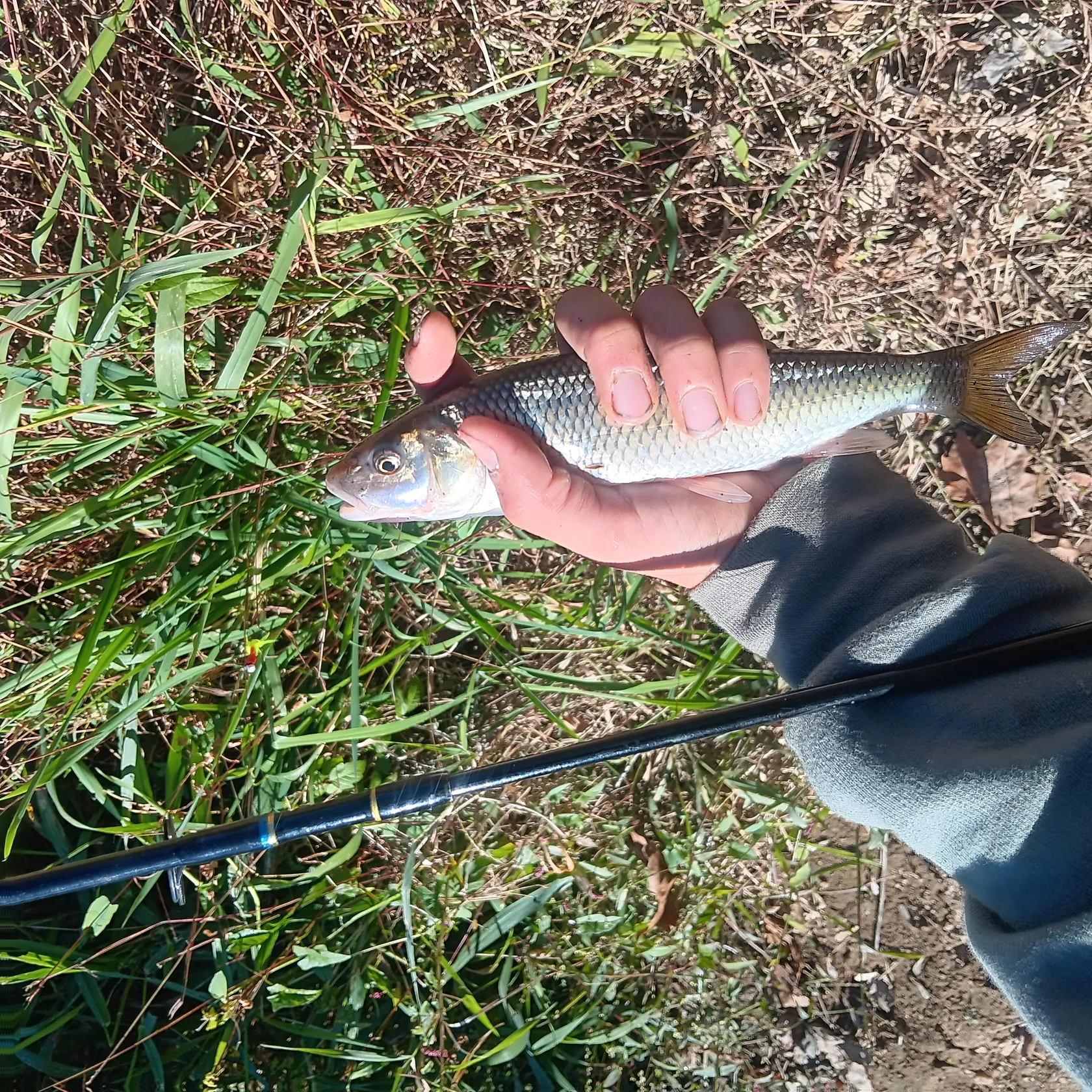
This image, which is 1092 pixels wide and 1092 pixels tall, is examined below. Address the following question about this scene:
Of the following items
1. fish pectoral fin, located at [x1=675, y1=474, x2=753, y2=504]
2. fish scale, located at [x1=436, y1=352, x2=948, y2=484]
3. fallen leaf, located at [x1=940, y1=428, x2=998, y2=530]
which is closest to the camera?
fish scale, located at [x1=436, y1=352, x2=948, y2=484]

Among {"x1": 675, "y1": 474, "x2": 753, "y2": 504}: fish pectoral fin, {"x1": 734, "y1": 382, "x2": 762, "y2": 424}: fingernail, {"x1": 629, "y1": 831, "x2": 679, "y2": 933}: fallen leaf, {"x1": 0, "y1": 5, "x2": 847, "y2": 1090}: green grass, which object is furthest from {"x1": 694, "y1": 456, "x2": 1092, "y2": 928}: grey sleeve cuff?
{"x1": 629, "y1": 831, "x2": 679, "y2": 933}: fallen leaf

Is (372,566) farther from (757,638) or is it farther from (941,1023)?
(941,1023)

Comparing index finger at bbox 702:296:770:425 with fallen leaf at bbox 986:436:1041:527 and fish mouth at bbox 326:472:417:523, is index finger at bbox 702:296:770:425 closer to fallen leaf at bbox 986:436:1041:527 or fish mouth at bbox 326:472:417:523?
fish mouth at bbox 326:472:417:523

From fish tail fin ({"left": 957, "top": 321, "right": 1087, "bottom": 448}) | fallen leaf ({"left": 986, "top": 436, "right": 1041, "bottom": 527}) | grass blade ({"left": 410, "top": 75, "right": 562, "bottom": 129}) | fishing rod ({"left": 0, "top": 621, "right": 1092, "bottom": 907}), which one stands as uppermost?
grass blade ({"left": 410, "top": 75, "right": 562, "bottom": 129})

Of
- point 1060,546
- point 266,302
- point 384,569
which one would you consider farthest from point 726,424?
point 1060,546

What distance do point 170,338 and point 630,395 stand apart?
1.76 metres

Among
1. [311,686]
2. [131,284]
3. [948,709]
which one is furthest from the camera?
[311,686]

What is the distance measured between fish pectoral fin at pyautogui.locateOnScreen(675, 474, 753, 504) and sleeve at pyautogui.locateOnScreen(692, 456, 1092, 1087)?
6.3 inches

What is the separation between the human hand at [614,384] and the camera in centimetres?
230

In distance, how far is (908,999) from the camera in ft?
11.1

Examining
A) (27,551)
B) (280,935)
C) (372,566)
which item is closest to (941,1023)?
(280,935)

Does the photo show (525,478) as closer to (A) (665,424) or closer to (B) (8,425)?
(A) (665,424)

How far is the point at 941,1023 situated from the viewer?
334cm

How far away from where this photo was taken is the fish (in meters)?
2.49
